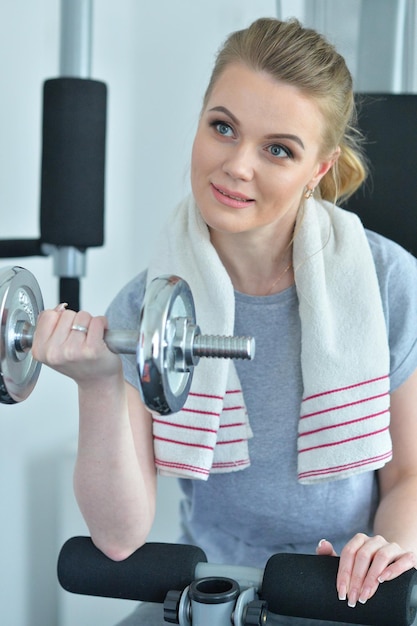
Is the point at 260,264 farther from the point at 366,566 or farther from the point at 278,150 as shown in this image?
the point at 366,566

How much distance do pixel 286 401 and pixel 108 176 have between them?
1047mm

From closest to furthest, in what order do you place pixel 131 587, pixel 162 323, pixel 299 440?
1. pixel 162 323
2. pixel 131 587
3. pixel 299 440

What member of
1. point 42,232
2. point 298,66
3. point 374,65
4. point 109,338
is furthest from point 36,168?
point 109,338

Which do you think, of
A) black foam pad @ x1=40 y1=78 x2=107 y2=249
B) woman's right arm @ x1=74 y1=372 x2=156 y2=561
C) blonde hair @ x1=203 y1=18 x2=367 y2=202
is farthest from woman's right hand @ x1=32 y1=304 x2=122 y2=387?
black foam pad @ x1=40 y1=78 x2=107 y2=249

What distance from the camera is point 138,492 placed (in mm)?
1206

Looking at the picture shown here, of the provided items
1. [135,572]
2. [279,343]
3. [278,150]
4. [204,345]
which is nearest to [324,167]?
[278,150]

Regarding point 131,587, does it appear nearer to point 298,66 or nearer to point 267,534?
point 267,534

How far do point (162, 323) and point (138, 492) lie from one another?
46cm

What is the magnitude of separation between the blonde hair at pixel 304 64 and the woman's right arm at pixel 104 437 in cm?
46

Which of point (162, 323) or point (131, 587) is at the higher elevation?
point (162, 323)

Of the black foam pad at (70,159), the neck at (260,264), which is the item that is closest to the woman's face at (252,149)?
the neck at (260,264)

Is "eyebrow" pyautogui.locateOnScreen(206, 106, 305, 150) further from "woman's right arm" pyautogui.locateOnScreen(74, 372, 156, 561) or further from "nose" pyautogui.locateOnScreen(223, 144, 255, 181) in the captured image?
"woman's right arm" pyautogui.locateOnScreen(74, 372, 156, 561)

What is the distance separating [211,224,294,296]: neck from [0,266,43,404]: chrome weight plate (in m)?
0.41

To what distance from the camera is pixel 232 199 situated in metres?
1.16
